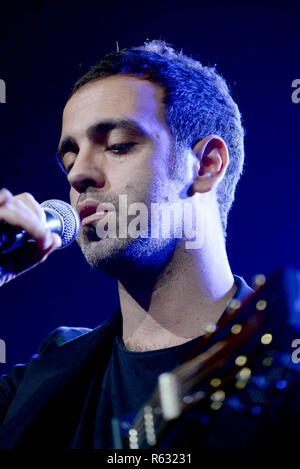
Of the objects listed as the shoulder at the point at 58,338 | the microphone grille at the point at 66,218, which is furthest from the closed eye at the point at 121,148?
the shoulder at the point at 58,338

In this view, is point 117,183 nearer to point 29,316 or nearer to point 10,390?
point 10,390

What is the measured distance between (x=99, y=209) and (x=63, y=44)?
163cm

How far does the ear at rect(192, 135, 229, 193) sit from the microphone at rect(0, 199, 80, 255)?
0.60 meters

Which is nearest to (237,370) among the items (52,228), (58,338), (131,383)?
(131,383)

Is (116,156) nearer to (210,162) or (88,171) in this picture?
(88,171)

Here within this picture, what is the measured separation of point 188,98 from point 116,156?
47cm

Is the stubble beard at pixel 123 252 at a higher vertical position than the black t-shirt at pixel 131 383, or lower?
higher

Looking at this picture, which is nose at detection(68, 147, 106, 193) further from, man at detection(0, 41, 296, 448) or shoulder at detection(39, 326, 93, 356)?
shoulder at detection(39, 326, 93, 356)

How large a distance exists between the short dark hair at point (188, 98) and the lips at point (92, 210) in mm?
401

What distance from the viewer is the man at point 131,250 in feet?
4.74

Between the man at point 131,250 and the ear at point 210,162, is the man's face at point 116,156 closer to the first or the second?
the man at point 131,250

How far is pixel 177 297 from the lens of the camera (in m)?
1.52

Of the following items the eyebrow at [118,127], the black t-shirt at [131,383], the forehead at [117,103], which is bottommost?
the black t-shirt at [131,383]

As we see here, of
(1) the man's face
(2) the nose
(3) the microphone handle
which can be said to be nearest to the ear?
(1) the man's face
